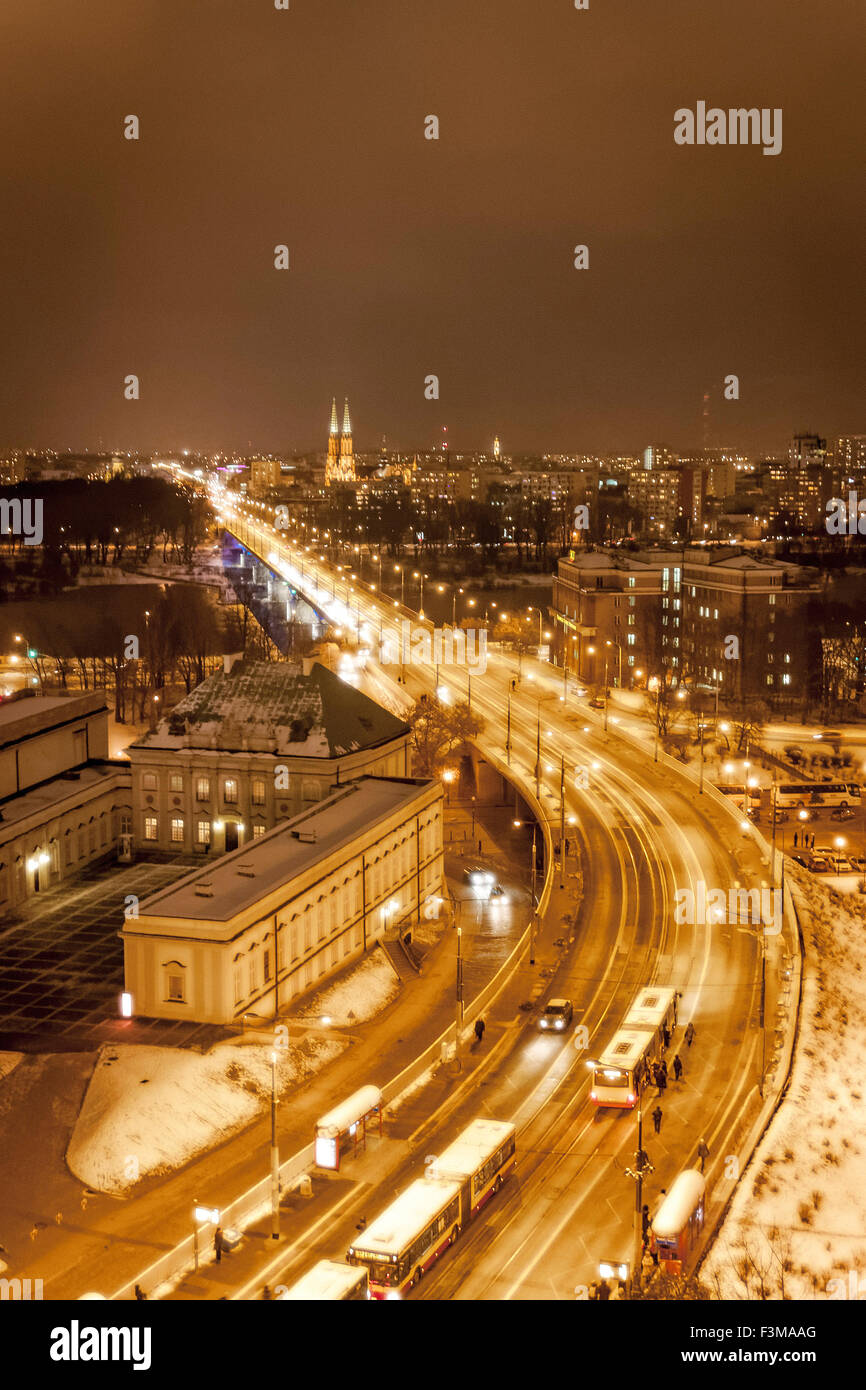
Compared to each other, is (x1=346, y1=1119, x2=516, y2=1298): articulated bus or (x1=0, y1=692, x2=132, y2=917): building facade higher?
(x1=0, y1=692, x2=132, y2=917): building facade

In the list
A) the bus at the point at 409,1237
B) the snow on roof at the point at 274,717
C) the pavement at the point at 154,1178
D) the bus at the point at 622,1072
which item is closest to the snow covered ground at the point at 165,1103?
the pavement at the point at 154,1178

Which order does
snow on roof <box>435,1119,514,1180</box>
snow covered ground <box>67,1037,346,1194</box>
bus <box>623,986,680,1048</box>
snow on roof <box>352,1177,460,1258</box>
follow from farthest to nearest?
bus <box>623,986,680,1048</box>, snow covered ground <box>67,1037,346,1194</box>, snow on roof <box>435,1119,514,1180</box>, snow on roof <box>352,1177,460,1258</box>

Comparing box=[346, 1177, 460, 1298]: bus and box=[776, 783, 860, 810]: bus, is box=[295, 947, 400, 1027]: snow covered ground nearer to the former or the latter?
box=[346, 1177, 460, 1298]: bus

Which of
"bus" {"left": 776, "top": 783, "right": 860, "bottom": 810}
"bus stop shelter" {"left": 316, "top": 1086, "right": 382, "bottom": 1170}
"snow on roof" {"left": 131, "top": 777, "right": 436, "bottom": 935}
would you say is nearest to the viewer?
"bus stop shelter" {"left": 316, "top": 1086, "right": 382, "bottom": 1170}

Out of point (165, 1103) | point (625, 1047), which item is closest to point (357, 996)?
point (165, 1103)

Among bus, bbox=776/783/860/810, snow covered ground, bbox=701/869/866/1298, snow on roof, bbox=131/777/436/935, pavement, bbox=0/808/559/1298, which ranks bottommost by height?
snow covered ground, bbox=701/869/866/1298

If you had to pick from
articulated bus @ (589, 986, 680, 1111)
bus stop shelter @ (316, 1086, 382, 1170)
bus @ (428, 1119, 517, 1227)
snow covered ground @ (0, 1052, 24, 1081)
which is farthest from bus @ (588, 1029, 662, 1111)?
snow covered ground @ (0, 1052, 24, 1081)
